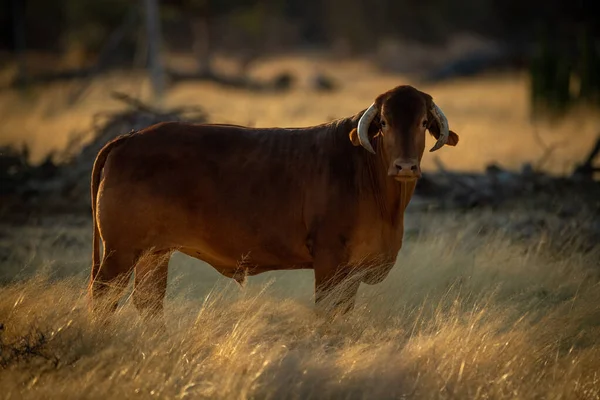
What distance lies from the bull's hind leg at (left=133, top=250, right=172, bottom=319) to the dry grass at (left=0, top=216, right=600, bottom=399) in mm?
151

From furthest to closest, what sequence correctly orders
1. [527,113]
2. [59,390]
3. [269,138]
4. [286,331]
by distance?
[527,113] < [269,138] < [286,331] < [59,390]

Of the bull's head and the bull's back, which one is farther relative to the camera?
the bull's back

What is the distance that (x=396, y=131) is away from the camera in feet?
22.0

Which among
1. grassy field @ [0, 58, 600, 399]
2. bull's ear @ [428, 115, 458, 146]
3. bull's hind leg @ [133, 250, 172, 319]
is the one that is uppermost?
bull's ear @ [428, 115, 458, 146]

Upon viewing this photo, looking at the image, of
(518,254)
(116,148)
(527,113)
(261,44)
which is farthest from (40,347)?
(261,44)

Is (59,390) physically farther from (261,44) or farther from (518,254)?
(261,44)

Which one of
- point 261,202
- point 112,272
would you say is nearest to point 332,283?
point 261,202

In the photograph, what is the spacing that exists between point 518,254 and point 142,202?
411 centimetres

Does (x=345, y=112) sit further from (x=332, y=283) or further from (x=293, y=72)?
(x=293, y=72)

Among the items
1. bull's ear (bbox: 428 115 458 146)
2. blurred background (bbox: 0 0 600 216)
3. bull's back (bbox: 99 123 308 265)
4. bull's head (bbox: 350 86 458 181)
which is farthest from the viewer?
blurred background (bbox: 0 0 600 216)

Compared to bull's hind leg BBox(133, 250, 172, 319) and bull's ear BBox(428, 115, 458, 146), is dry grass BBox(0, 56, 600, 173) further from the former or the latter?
bull's hind leg BBox(133, 250, 172, 319)

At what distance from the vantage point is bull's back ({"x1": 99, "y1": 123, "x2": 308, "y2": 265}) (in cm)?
701

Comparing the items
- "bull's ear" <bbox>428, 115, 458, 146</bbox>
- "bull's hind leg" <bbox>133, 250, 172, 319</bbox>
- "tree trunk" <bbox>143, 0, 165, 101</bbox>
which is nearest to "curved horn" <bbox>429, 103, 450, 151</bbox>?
"bull's ear" <bbox>428, 115, 458, 146</bbox>

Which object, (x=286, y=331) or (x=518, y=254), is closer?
(x=286, y=331)
